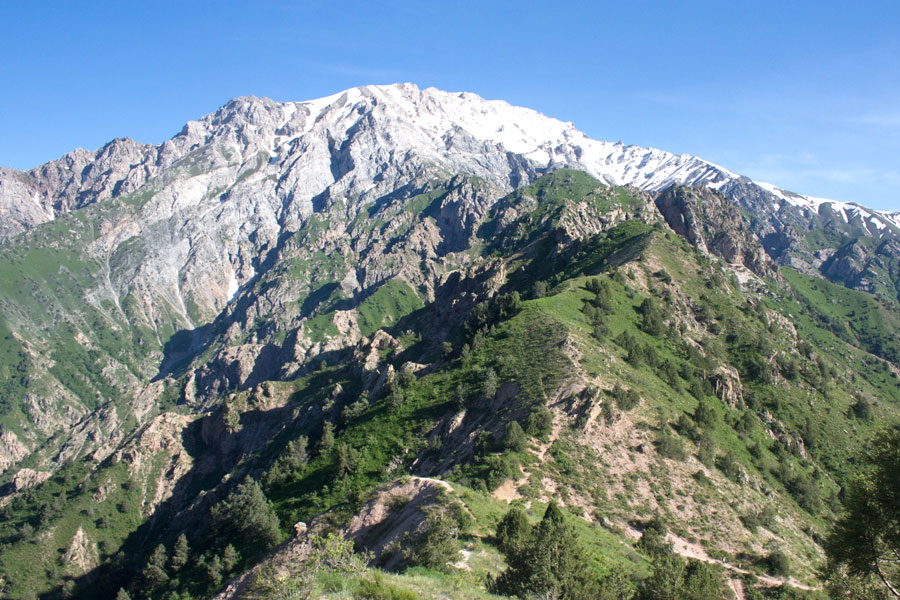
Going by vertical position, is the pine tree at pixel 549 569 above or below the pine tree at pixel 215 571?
above

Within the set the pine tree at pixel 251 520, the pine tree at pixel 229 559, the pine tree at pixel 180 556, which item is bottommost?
the pine tree at pixel 180 556

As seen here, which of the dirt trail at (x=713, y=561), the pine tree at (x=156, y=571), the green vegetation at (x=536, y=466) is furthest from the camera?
the pine tree at (x=156, y=571)

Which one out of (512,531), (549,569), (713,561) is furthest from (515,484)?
(549,569)

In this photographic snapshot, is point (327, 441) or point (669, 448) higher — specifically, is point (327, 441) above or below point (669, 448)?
below

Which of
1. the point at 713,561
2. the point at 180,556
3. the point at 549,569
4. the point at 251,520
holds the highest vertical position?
the point at 549,569

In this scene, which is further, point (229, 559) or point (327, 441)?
point (327, 441)

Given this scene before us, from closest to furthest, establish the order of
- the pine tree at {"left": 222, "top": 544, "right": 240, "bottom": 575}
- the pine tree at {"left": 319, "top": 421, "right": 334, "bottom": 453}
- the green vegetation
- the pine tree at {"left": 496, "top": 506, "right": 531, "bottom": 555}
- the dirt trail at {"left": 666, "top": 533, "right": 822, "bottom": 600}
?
the green vegetation → the pine tree at {"left": 496, "top": 506, "right": 531, "bottom": 555} → the dirt trail at {"left": 666, "top": 533, "right": 822, "bottom": 600} → the pine tree at {"left": 222, "top": 544, "right": 240, "bottom": 575} → the pine tree at {"left": 319, "top": 421, "right": 334, "bottom": 453}

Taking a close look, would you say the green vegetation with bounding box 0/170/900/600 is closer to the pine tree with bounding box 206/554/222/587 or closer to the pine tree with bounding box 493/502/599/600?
the pine tree with bounding box 493/502/599/600

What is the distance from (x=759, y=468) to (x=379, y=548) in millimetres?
54692

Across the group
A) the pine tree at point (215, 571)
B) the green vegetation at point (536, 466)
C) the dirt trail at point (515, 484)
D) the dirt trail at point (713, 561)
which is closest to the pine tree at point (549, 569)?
the green vegetation at point (536, 466)

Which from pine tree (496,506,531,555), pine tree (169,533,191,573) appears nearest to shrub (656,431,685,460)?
pine tree (496,506,531,555)

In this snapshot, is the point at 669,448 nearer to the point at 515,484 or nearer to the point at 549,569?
the point at 515,484

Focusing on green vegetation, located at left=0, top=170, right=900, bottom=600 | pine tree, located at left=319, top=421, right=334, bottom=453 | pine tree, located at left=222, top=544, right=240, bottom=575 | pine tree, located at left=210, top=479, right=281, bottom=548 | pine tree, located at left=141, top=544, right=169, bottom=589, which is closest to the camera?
green vegetation, located at left=0, top=170, right=900, bottom=600

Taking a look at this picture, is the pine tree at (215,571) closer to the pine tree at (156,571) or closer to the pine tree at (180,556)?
the pine tree at (180,556)
